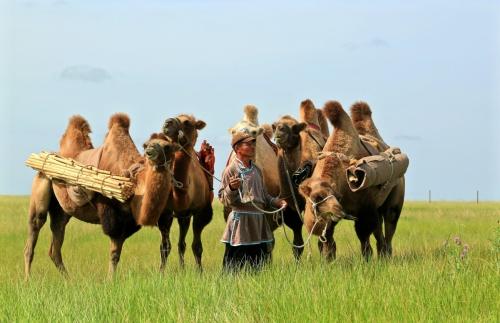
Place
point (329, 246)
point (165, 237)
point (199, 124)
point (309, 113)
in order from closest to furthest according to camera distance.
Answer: point (329, 246) < point (199, 124) < point (165, 237) < point (309, 113)

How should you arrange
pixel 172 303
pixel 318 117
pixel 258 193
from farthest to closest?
pixel 318 117 → pixel 258 193 → pixel 172 303

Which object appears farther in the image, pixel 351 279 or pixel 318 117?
pixel 318 117

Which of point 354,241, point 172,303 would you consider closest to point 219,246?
point 354,241

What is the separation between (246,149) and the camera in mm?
7691

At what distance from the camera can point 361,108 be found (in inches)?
461

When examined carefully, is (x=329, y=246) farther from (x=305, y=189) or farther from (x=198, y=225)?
Answer: (x=198, y=225)

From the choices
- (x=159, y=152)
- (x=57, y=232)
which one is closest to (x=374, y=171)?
(x=159, y=152)

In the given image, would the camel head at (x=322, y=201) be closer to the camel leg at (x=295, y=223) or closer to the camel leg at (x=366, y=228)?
the camel leg at (x=366, y=228)

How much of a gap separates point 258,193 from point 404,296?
1.96 metres

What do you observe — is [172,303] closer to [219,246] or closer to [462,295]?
[462,295]

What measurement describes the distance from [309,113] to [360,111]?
4.65 ft

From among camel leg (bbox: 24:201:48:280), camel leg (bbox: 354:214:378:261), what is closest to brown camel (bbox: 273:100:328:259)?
camel leg (bbox: 354:214:378:261)

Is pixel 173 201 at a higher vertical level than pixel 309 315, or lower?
higher

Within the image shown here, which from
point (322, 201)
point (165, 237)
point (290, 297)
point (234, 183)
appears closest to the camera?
point (290, 297)
